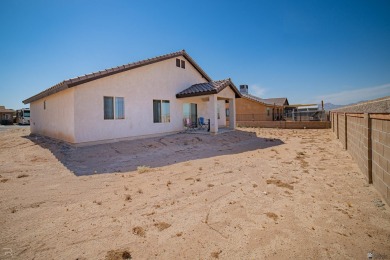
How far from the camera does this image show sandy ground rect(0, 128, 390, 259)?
2.65 meters

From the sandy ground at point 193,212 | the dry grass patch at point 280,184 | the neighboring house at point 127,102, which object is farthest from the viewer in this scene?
the neighboring house at point 127,102

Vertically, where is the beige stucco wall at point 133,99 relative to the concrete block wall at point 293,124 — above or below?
above

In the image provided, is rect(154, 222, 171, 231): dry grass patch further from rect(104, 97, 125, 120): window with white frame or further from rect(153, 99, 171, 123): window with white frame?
rect(153, 99, 171, 123): window with white frame

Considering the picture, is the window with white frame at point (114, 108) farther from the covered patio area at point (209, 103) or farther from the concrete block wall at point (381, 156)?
the concrete block wall at point (381, 156)

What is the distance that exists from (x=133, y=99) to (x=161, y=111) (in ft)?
7.72

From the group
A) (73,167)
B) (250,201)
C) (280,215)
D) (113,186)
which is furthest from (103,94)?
(280,215)

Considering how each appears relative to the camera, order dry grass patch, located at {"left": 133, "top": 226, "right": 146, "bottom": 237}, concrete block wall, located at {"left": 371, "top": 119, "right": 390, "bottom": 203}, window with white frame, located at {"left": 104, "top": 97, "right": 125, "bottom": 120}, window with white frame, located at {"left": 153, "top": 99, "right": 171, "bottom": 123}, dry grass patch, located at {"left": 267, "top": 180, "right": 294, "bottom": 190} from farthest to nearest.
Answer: window with white frame, located at {"left": 153, "top": 99, "right": 171, "bottom": 123}, window with white frame, located at {"left": 104, "top": 97, "right": 125, "bottom": 120}, dry grass patch, located at {"left": 267, "top": 180, "right": 294, "bottom": 190}, concrete block wall, located at {"left": 371, "top": 119, "right": 390, "bottom": 203}, dry grass patch, located at {"left": 133, "top": 226, "right": 146, "bottom": 237}

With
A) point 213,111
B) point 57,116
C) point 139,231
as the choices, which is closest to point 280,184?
point 139,231

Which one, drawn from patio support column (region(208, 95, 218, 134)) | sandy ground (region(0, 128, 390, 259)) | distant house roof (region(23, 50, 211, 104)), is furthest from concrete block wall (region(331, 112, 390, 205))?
distant house roof (region(23, 50, 211, 104))

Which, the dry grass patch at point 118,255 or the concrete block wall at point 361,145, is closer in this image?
the dry grass patch at point 118,255

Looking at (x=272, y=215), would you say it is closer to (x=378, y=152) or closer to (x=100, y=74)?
(x=378, y=152)

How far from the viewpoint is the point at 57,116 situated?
11594 millimetres

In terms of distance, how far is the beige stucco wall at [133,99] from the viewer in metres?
9.72

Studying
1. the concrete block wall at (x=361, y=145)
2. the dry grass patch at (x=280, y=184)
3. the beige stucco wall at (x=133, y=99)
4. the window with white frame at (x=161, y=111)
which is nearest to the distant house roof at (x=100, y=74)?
the beige stucco wall at (x=133, y=99)
